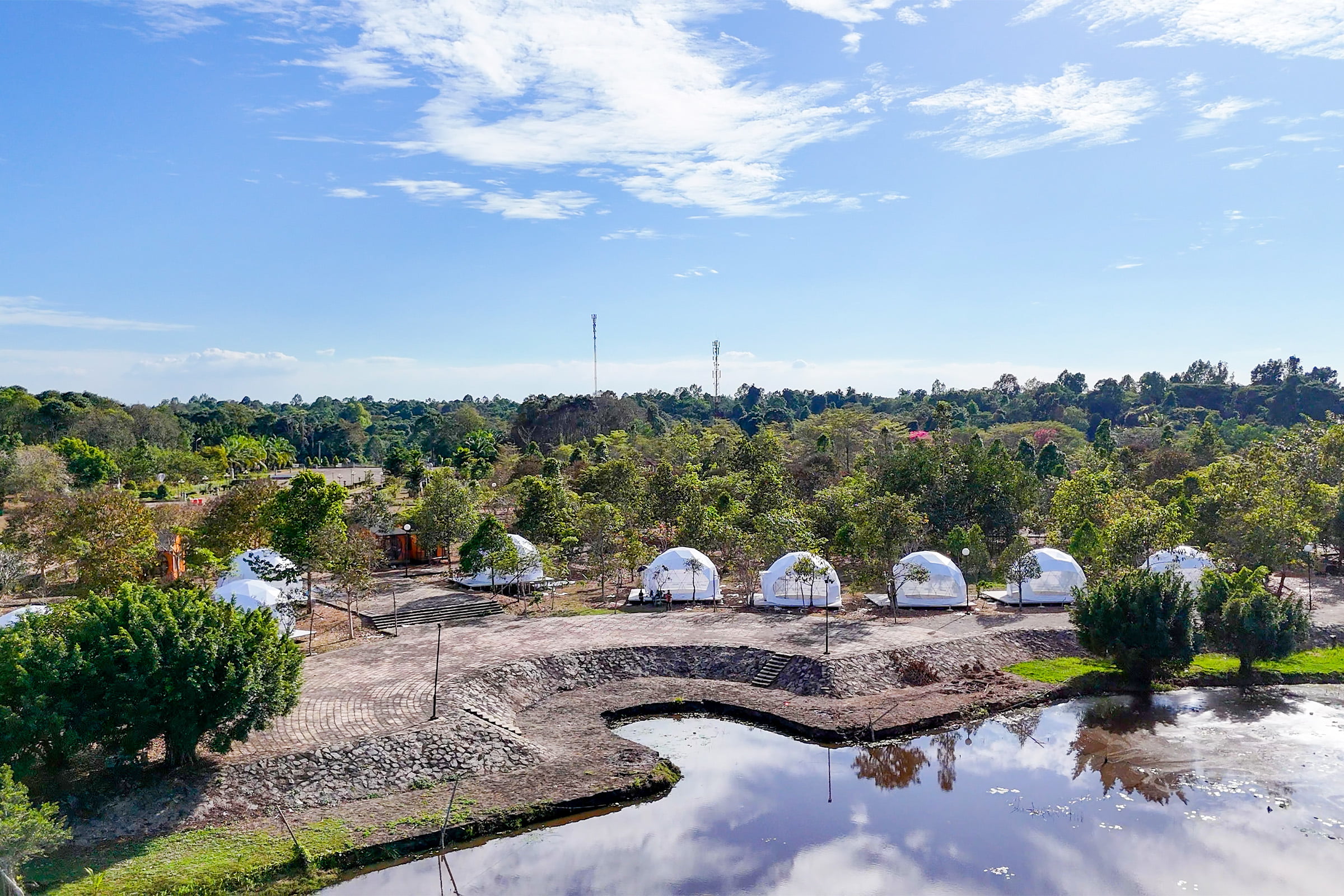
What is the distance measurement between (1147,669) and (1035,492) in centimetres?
1924

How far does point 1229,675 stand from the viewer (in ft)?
86.2

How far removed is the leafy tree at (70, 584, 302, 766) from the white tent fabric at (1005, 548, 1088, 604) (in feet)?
90.0

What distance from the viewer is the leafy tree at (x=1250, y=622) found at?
994 inches

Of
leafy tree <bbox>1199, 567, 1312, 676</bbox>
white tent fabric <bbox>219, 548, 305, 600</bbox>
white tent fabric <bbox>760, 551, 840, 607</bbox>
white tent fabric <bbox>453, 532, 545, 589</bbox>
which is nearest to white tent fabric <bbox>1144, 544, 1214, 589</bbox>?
leafy tree <bbox>1199, 567, 1312, 676</bbox>

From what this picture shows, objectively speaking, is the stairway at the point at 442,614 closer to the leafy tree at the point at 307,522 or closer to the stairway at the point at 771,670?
the leafy tree at the point at 307,522

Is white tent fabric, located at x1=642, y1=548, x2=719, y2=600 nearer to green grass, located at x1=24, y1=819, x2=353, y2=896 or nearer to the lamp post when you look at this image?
the lamp post

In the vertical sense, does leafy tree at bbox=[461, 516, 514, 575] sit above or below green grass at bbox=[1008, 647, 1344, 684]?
above

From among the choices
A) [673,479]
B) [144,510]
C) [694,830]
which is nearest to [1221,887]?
[694,830]

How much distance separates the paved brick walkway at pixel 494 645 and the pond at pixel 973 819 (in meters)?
4.53

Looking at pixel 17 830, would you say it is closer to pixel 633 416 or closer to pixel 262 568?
pixel 262 568

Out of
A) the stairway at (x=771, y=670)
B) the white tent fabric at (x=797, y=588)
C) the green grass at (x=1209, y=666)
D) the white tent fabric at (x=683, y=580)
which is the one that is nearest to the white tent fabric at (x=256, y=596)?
the white tent fabric at (x=683, y=580)

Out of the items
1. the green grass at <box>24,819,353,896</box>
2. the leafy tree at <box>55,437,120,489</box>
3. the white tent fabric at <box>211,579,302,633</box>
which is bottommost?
the green grass at <box>24,819,353,896</box>

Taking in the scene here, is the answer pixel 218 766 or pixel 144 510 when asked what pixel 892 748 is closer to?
pixel 218 766

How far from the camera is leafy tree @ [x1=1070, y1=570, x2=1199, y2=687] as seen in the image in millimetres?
24594
